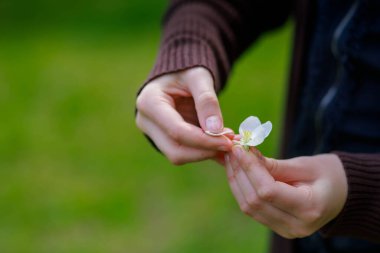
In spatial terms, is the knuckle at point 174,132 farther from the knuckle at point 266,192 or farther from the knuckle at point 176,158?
the knuckle at point 266,192

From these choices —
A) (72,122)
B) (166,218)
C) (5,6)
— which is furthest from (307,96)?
(5,6)

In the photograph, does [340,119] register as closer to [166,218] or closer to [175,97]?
[175,97]

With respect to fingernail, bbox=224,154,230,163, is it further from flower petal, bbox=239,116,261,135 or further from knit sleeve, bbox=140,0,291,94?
knit sleeve, bbox=140,0,291,94

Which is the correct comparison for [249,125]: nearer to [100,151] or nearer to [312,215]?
[312,215]

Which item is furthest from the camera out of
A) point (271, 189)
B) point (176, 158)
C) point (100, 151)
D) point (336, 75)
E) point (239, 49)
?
point (100, 151)

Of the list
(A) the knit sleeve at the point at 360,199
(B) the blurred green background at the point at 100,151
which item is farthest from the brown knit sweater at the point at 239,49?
(B) the blurred green background at the point at 100,151

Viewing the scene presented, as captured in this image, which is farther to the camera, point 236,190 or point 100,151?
point 100,151

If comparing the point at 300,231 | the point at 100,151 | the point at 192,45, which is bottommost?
the point at 100,151

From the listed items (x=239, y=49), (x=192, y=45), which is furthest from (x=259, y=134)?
(x=239, y=49)
